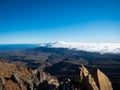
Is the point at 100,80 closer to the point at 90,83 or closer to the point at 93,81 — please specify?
the point at 93,81

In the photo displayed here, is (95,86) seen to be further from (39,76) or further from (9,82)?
(39,76)

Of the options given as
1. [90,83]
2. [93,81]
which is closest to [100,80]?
[93,81]

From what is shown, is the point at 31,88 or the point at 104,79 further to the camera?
the point at 31,88

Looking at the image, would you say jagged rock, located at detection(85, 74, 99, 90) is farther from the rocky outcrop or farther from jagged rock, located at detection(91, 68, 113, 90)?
jagged rock, located at detection(91, 68, 113, 90)

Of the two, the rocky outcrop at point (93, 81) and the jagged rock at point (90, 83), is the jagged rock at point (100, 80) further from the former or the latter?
the jagged rock at point (90, 83)

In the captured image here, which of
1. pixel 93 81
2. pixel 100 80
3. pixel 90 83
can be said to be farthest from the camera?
pixel 100 80

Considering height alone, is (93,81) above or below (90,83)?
above

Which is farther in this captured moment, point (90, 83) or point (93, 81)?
point (93, 81)

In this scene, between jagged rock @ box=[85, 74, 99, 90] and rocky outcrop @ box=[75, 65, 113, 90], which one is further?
rocky outcrop @ box=[75, 65, 113, 90]

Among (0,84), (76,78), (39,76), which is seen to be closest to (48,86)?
(76,78)

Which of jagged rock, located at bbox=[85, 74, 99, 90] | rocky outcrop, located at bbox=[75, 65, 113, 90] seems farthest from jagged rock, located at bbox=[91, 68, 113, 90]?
jagged rock, located at bbox=[85, 74, 99, 90]

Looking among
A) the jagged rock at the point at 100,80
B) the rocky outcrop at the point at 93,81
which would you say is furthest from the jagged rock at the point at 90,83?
the jagged rock at the point at 100,80
